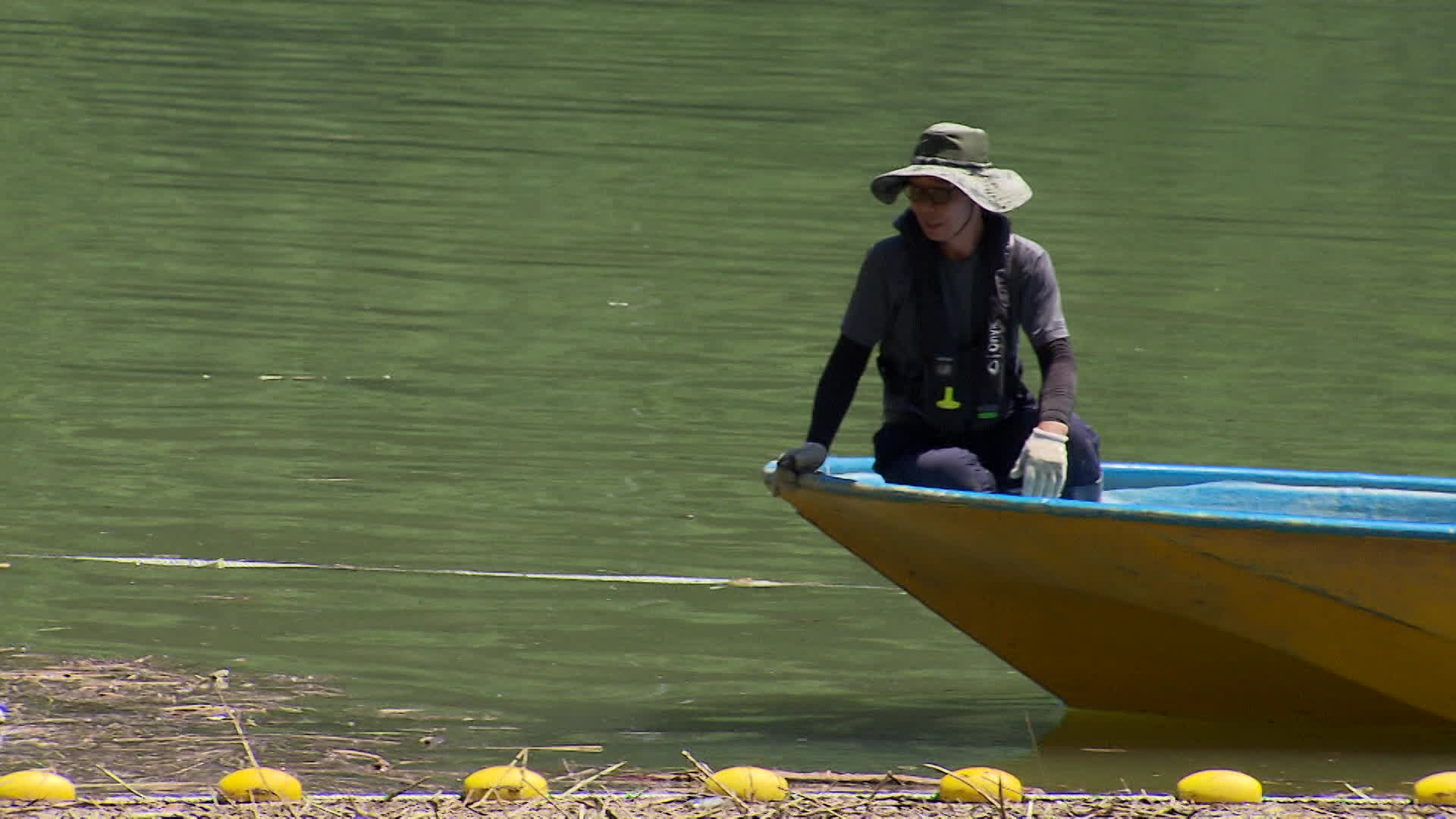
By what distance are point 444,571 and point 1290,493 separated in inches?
103

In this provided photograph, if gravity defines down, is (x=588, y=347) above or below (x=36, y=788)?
above

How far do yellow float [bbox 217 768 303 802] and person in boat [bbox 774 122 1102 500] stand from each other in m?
1.60

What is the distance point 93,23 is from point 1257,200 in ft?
45.6

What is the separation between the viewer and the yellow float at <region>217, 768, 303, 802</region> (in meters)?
5.30

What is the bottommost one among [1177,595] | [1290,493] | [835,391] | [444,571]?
[444,571]

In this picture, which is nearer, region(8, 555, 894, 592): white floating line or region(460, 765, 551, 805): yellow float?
region(460, 765, 551, 805): yellow float

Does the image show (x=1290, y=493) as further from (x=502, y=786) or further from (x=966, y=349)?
(x=502, y=786)

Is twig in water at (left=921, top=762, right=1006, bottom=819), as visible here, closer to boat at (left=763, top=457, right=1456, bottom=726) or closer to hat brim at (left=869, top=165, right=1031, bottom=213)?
boat at (left=763, top=457, right=1456, bottom=726)

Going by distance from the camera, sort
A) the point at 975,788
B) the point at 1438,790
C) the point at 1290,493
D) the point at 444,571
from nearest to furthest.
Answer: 1. the point at 975,788
2. the point at 1438,790
3. the point at 1290,493
4. the point at 444,571

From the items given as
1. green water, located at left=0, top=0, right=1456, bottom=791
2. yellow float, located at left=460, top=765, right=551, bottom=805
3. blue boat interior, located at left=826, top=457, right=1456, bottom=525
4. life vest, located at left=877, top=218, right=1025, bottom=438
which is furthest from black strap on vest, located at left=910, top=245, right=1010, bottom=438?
yellow float, located at left=460, top=765, right=551, bottom=805

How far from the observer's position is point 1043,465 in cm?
637

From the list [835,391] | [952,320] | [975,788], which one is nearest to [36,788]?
A: [975,788]

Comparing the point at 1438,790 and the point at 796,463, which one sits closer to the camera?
the point at 1438,790

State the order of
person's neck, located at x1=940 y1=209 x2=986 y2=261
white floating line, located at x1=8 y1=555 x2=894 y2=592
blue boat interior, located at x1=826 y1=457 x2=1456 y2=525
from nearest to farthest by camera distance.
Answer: person's neck, located at x1=940 y1=209 x2=986 y2=261, blue boat interior, located at x1=826 y1=457 x2=1456 y2=525, white floating line, located at x1=8 y1=555 x2=894 y2=592
